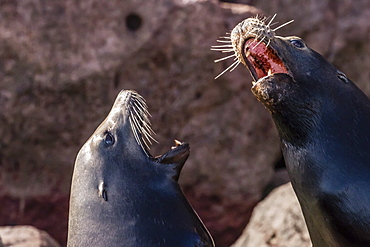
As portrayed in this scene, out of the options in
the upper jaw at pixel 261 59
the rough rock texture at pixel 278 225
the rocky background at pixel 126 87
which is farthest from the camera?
the rocky background at pixel 126 87

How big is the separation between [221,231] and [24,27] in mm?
3352

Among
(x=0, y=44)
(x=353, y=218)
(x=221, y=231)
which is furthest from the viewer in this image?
(x=221, y=231)

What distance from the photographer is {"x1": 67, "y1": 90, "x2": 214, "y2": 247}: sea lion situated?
4.39 m

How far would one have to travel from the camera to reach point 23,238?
235 inches

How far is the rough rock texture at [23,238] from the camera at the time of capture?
5824mm

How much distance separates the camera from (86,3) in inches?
302

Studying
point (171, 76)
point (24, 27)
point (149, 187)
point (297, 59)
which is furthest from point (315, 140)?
point (24, 27)

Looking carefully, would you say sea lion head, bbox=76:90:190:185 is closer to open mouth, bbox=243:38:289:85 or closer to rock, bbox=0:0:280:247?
open mouth, bbox=243:38:289:85

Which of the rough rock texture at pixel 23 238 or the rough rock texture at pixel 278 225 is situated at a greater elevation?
the rough rock texture at pixel 23 238

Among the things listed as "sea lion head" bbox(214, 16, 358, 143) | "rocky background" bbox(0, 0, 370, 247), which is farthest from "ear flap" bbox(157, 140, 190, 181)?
"rocky background" bbox(0, 0, 370, 247)

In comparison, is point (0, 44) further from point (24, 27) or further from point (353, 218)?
point (353, 218)

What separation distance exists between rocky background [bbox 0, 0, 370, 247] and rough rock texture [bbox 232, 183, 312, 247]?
1449mm

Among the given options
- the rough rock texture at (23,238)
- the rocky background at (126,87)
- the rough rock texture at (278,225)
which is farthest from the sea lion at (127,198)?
the rocky background at (126,87)

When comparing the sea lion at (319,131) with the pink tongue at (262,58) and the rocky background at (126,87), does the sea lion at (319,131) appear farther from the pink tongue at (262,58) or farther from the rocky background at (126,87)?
the rocky background at (126,87)
